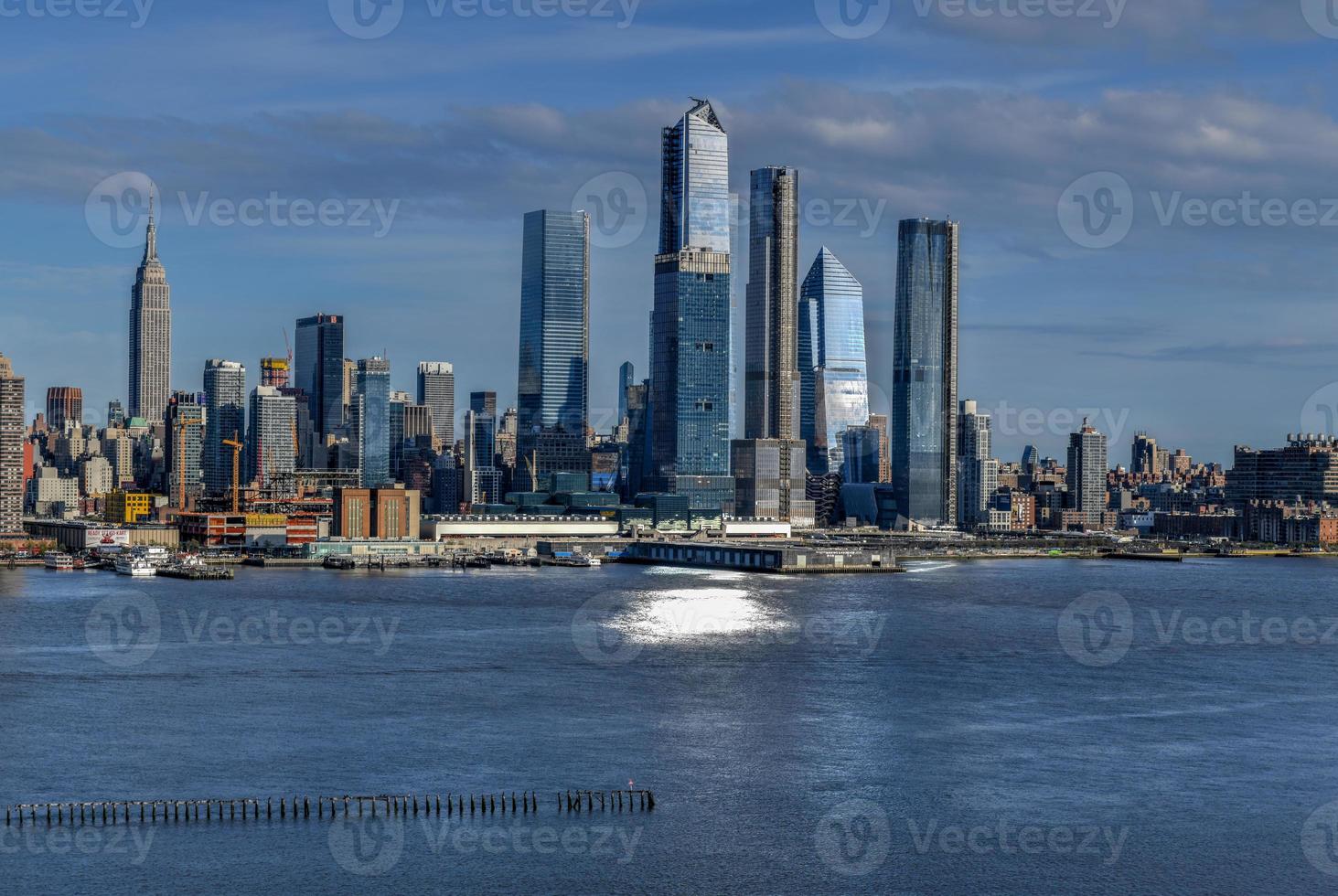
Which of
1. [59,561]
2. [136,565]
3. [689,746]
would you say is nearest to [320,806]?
[689,746]

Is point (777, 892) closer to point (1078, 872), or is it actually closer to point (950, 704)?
point (1078, 872)

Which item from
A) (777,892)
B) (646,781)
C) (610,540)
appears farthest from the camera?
(610,540)

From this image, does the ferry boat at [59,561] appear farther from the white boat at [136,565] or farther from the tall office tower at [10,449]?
the tall office tower at [10,449]

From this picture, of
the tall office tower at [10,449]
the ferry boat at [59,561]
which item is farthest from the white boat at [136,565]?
the tall office tower at [10,449]

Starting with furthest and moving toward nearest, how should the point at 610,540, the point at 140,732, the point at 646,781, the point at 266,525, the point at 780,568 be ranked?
the point at 610,540 < the point at 266,525 < the point at 780,568 < the point at 140,732 < the point at 646,781

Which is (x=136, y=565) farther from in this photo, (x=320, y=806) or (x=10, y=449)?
(x=320, y=806)

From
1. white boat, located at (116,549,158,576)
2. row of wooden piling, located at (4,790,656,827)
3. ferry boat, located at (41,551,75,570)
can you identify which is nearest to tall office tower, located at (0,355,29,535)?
ferry boat, located at (41,551,75,570)

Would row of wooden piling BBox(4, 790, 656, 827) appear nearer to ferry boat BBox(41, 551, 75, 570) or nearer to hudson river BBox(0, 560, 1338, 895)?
hudson river BBox(0, 560, 1338, 895)

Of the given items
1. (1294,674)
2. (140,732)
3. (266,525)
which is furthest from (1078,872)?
(266,525)
